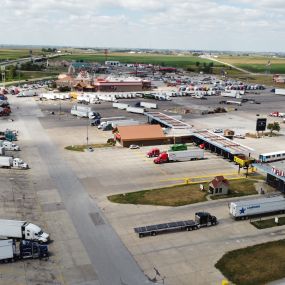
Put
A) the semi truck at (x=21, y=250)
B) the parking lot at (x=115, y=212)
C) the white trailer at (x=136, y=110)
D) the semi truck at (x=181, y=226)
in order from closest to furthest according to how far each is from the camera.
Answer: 1. the parking lot at (x=115, y=212)
2. the semi truck at (x=21, y=250)
3. the semi truck at (x=181, y=226)
4. the white trailer at (x=136, y=110)

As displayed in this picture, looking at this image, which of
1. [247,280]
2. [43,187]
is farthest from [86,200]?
[247,280]

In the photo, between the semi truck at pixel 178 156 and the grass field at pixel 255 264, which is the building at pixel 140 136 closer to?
the semi truck at pixel 178 156

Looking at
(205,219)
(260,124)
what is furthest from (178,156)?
(260,124)

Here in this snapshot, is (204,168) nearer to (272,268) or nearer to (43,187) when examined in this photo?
(43,187)

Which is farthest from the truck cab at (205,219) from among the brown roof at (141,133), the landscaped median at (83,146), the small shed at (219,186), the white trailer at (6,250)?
the brown roof at (141,133)

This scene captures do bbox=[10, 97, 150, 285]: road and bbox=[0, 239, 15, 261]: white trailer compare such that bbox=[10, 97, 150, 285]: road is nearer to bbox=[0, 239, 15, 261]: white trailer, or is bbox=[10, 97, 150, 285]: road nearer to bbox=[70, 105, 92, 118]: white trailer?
bbox=[0, 239, 15, 261]: white trailer

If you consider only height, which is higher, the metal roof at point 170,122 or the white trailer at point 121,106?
the metal roof at point 170,122

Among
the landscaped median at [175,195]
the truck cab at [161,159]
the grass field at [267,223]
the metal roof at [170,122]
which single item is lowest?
the grass field at [267,223]
